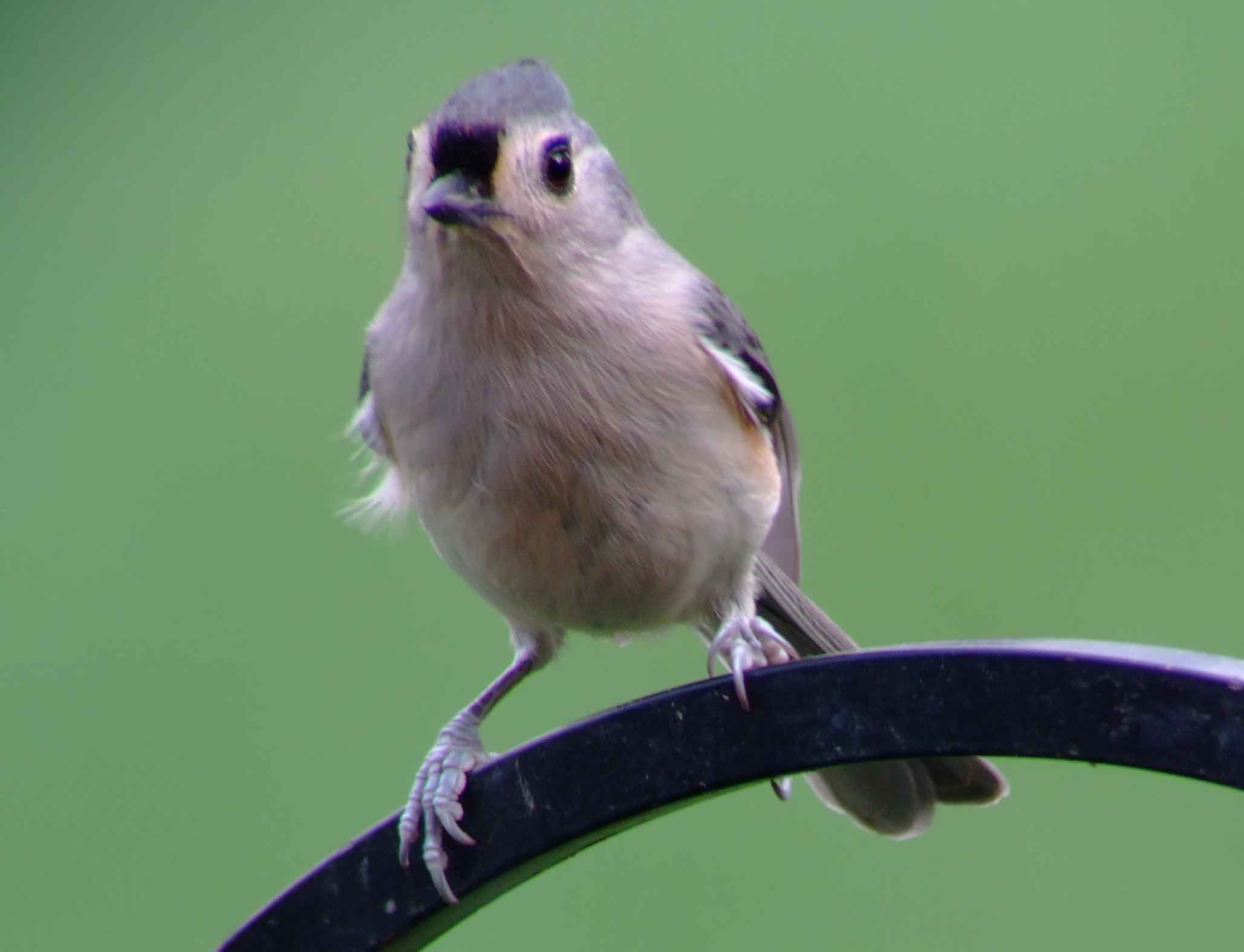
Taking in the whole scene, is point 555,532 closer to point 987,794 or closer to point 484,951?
point 987,794

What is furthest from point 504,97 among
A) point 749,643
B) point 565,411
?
point 749,643

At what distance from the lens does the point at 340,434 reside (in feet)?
9.25

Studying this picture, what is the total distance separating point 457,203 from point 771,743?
754mm

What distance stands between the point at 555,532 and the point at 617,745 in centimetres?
68

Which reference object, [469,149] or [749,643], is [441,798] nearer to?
[749,643]

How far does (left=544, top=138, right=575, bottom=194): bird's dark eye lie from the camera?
7.28 ft

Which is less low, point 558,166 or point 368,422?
point 558,166

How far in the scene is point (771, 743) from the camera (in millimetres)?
1653

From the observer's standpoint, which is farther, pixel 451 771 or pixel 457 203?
pixel 451 771

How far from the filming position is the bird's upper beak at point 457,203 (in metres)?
2.04

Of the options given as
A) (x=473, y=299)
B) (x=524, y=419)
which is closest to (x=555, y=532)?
(x=524, y=419)

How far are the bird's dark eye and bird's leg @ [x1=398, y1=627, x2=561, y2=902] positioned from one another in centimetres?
71

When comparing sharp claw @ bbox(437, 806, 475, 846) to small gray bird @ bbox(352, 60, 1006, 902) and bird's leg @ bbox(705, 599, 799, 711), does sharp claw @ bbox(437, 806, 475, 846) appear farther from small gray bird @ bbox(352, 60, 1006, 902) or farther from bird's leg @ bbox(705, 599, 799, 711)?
bird's leg @ bbox(705, 599, 799, 711)

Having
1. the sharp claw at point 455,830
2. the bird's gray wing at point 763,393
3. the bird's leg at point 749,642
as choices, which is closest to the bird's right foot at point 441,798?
the sharp claw at point 455,830
